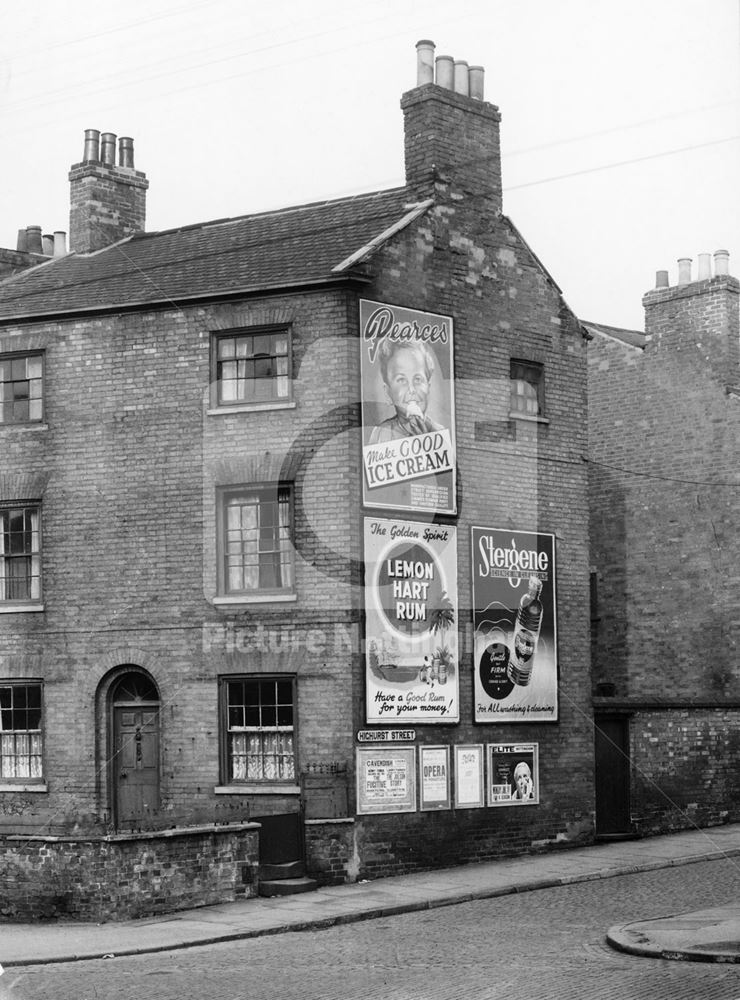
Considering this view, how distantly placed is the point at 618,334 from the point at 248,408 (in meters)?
13.6

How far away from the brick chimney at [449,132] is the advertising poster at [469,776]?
29.1ft

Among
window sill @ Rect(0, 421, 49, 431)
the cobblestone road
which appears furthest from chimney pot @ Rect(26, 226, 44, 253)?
the cobblestone road

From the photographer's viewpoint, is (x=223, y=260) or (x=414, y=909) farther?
(x=223, y=260)

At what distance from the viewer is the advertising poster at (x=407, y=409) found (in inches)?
894

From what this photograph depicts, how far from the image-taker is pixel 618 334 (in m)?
34.2

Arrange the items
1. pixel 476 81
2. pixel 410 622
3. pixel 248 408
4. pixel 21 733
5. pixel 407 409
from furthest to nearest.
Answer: pixel 476 81 → pixel 21 733 → pixel 407 409 → pixel 248 408 → pixel 410 622

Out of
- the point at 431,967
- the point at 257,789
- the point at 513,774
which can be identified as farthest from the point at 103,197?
the point at 431,967

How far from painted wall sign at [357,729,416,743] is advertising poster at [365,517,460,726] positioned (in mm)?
139

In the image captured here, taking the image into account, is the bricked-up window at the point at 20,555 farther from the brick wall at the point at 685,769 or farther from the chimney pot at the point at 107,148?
the brick wall at the point at 685,769

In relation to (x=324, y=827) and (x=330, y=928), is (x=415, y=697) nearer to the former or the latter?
(x=324, y=827)

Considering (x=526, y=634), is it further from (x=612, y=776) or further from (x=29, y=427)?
(x=29, y=427)

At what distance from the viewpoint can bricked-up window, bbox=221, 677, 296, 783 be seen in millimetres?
22578

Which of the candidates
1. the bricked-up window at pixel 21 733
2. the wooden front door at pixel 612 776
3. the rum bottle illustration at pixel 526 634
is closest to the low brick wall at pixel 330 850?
the rum bottle illustration at pixel 526 634

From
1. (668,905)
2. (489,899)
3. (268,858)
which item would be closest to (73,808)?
(268,858)
